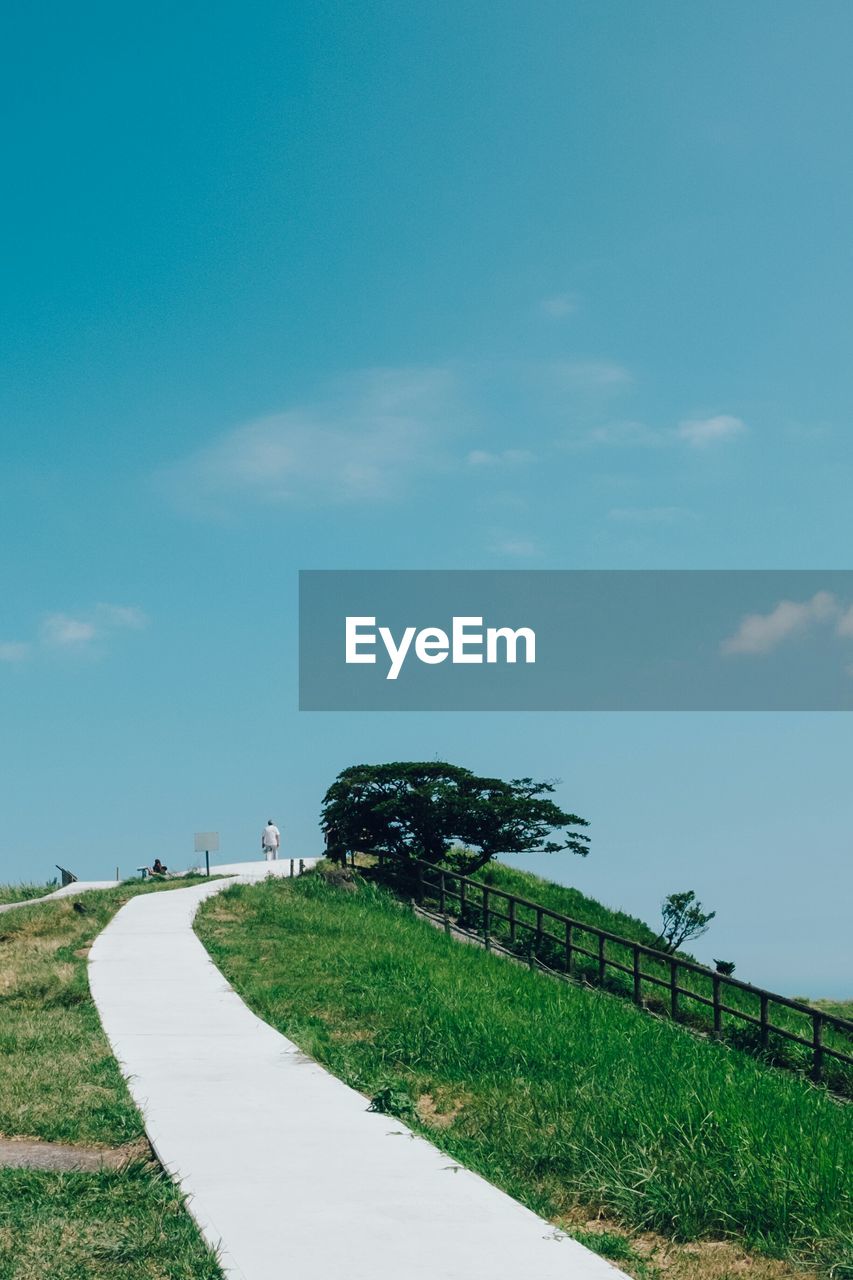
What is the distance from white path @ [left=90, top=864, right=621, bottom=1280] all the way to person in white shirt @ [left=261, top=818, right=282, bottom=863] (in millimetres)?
33185

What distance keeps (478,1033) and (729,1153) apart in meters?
4.70

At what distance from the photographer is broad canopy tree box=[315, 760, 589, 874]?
1256 inches

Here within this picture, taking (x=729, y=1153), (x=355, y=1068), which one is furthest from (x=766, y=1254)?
(x=355, y=1068)

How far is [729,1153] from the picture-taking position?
8094 mm

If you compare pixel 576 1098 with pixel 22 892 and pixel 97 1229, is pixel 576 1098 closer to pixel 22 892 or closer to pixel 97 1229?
pixel 97 1229

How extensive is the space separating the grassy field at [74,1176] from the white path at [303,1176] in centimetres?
19

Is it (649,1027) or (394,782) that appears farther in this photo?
(394,782)

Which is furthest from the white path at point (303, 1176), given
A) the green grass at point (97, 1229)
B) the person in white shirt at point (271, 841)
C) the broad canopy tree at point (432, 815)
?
the person in white shirt at point (271, 841)

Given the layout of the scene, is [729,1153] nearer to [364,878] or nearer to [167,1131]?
[167,1131]

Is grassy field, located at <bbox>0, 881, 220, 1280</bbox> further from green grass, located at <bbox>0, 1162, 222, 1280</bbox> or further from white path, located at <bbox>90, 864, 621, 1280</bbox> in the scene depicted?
white path, located at <bbox>90, 864, 621, 1280</bbox>

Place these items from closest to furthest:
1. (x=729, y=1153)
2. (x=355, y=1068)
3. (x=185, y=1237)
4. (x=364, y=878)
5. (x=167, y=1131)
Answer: (x=185, y=1237) < (x=729, y=1153) < (x=167, y=1131) < (x=355, y=1068) < (x=364, y=878)

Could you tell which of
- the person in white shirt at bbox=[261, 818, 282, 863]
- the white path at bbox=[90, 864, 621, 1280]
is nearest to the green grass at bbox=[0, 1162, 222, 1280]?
the white path at bbox=[90, 864, 621, 1280]

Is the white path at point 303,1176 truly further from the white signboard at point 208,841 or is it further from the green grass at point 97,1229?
the white signboard at point 208,841

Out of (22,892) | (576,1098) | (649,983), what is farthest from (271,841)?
(576,1098)
